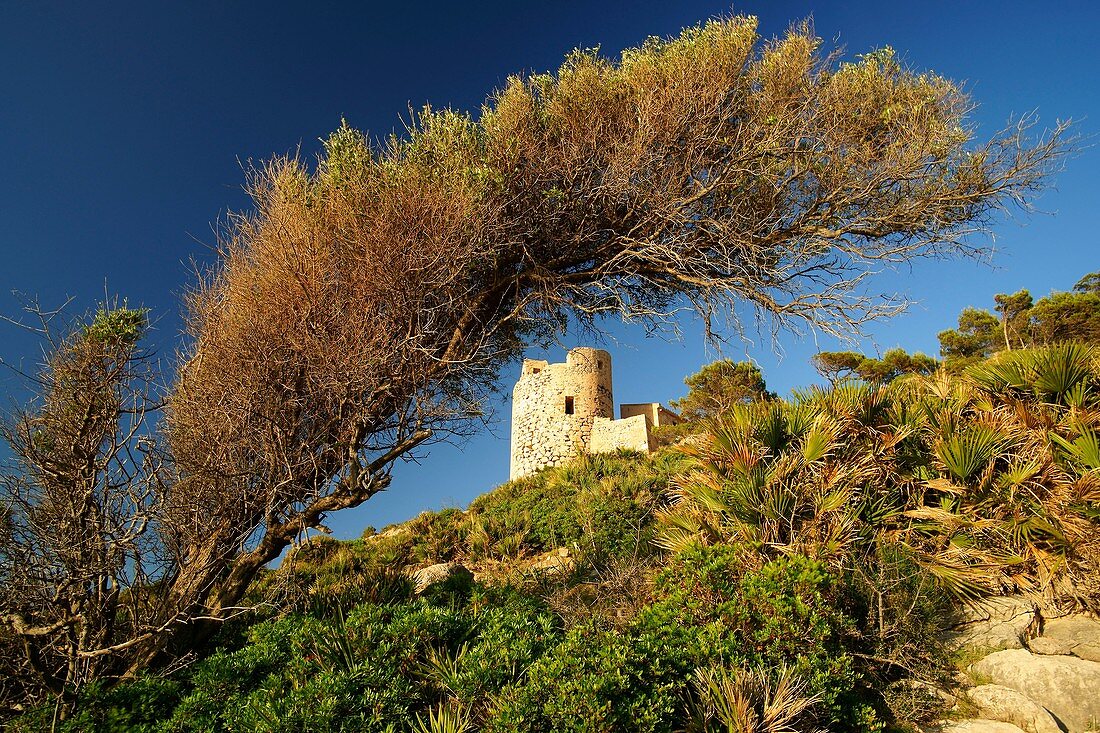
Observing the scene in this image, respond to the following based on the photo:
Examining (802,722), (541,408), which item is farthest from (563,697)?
(541,408)

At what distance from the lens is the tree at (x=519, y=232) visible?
5684 mm

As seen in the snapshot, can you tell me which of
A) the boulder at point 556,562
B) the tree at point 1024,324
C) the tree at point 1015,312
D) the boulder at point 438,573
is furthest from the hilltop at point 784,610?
the tree at point 1015,312

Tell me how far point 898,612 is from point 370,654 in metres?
4.13

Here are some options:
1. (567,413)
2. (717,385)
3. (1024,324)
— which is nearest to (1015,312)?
(1024,324)

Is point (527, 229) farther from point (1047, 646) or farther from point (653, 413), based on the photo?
point (653, 413)

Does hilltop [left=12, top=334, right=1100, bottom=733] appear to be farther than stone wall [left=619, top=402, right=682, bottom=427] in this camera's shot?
No

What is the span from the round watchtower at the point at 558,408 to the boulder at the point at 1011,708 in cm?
1961

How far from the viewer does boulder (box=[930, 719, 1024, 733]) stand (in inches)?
160

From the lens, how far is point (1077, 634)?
4820 mm

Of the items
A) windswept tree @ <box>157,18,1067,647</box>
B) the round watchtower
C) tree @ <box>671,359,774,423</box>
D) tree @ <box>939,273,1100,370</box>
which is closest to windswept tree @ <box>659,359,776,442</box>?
tree @ <box>671,359,774,423</box>

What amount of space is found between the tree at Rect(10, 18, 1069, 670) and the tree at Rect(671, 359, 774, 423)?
15776 millimetres

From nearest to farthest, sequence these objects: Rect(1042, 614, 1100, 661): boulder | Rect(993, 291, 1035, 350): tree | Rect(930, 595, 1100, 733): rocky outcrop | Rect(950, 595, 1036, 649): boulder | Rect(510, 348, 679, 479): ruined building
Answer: Rect(930, 595, 1100, 733): rocky outcrop → Rect(1042, 614, 1100, 661): boulder → Rect(950, 595, 1036, 649): boulder → Rect(993, 291, 1035, 350): tree → Rect(510, 348, 679, 479): ruined building

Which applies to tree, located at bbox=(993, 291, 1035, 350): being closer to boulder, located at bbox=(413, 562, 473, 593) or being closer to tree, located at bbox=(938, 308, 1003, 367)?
tree, located at bbox=(938, 308, 1003, 367)

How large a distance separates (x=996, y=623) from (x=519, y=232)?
6.04 meters
